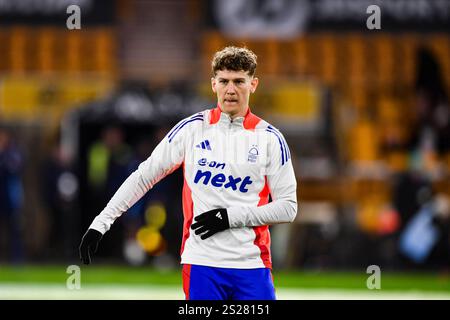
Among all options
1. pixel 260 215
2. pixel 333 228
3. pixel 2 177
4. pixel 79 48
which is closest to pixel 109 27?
pixel 79 48

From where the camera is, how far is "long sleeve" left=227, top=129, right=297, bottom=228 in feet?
19.3

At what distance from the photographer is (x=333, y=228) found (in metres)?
17.9

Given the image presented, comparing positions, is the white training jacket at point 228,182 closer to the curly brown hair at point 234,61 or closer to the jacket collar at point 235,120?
the jacket collar at point 235,120

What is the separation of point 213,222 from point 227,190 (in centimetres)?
22

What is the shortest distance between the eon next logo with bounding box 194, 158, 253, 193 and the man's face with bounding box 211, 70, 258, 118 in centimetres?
34

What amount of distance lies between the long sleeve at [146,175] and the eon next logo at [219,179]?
7.5 inches

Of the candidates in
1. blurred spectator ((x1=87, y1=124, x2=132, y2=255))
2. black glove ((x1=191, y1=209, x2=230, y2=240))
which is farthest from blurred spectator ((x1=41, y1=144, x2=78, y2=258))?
black glove ((x1=191, y1=209, x2=230, y2=240))

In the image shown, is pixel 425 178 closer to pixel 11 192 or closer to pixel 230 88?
pixel 11 192

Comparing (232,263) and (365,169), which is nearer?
(232,263)

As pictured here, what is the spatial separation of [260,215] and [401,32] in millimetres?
17138

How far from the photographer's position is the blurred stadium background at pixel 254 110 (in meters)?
17.2

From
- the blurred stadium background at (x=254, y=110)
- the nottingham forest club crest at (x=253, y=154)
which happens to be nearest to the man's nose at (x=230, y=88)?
the nottingham forest club crest at (x=253, y=154)

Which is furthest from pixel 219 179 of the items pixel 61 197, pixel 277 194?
pixel 61 197
